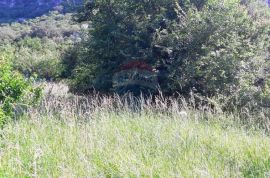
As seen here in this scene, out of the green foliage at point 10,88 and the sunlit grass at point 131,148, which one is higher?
the green foliage at point 10,88

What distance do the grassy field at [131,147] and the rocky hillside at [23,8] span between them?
3958cm

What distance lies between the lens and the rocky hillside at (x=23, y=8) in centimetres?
4522

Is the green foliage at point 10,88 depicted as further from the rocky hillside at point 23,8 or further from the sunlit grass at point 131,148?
the rocky hillside at point 23,8

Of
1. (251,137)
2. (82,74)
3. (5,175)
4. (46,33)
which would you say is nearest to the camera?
(5,175)

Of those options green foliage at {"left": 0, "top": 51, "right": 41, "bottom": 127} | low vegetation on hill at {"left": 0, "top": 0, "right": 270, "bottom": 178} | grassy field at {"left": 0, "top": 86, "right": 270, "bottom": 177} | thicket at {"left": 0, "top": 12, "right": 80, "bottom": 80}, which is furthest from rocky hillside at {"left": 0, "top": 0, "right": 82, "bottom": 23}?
grassy field at {"left": 0, "top": 86, "right": 270, "bottom": 177}

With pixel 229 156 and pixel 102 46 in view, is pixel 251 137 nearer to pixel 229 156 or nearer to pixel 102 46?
pixel 229 156

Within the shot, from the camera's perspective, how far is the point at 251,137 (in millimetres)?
5324

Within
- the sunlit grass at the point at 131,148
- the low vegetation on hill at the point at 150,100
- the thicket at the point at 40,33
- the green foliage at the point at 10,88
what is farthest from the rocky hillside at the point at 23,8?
the sunlit grass at the point at 131,148

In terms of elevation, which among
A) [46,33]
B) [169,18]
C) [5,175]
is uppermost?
[169,18]

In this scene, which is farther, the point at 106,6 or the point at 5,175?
the point at 106,6

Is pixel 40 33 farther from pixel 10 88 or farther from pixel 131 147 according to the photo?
pixel 131 147

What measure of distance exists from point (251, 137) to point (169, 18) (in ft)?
17.5

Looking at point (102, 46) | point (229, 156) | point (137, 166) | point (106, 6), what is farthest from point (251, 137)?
point (106, 6)

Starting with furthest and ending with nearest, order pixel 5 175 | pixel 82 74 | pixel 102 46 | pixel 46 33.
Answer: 1. pixel 46 33
2. pixel 82 74
3. pixel 102 46
4. pixel 5 175
